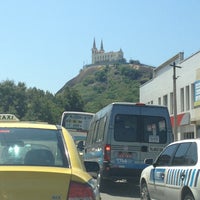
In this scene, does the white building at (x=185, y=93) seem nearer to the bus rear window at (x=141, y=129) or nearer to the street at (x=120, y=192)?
the street at (x=120, y=192)

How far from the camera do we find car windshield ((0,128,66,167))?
530 cm

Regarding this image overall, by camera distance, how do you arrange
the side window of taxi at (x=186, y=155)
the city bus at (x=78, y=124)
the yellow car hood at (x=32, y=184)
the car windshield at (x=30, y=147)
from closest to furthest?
the yellow car hood at (x=32, y=184), the car windshield at (x=30, y=147), the side window of taxi at (x=186, y=155), the city bus at (x=78, y=124)

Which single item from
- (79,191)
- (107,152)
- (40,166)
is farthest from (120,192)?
(79,191)

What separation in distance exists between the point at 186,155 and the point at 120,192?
7029 mm

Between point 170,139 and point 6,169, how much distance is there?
11.5 meters

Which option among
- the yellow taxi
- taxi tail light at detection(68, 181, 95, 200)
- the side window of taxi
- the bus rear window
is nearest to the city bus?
the bus rear window

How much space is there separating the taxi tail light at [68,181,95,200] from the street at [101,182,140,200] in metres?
9.65

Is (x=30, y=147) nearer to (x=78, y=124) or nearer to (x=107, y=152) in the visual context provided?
(x=107, y=152)

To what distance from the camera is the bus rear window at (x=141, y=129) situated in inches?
615

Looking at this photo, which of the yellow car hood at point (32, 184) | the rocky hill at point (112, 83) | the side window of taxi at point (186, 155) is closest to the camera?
the yellow car hood at point (32, 184)

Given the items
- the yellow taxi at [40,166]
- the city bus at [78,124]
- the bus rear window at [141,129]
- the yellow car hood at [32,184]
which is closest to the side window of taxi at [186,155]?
the yellow taxi at [40,166]

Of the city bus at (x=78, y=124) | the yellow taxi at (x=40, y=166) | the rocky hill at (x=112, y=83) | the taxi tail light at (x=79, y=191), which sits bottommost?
the taxi tail light at (x=79, y=191)

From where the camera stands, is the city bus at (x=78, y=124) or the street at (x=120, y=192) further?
the city bus at (x=78, y=124)

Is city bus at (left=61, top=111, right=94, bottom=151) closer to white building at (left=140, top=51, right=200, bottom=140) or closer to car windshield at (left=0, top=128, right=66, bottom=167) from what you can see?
white building at (left=140, top=51, right=200, bottom=140)
